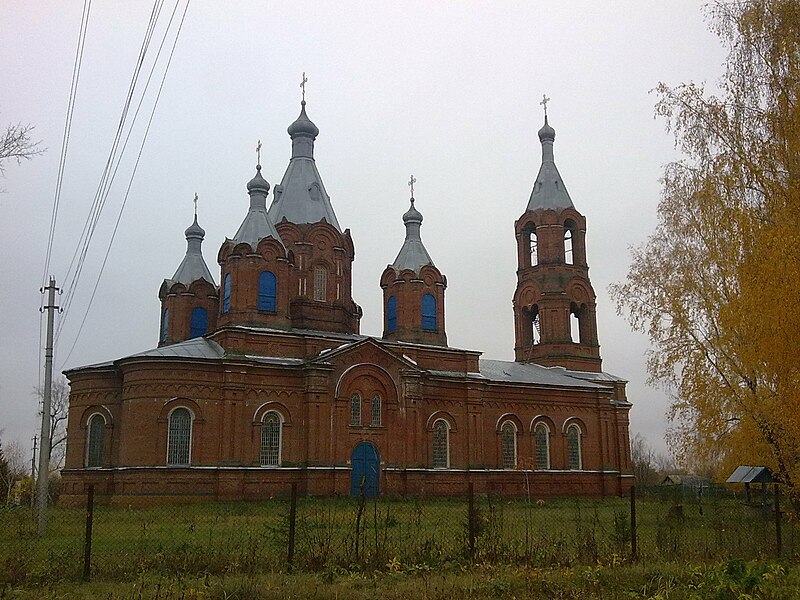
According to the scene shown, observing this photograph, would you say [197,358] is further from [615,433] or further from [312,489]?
[615,433]

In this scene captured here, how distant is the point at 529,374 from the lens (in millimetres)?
35094

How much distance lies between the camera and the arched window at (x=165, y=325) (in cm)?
3416

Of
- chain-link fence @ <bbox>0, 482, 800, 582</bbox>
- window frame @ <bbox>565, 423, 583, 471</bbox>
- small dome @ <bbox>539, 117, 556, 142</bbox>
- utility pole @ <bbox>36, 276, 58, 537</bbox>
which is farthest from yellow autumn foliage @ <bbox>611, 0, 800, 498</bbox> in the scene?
small dome @ <bbox>539, 117, 556, 142</bbox>

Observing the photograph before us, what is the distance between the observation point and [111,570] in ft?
31.9

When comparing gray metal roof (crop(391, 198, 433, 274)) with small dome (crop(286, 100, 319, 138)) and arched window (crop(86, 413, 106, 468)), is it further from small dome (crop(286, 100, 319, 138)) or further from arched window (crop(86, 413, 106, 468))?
arched window (crop(86, 413, 106, 468))

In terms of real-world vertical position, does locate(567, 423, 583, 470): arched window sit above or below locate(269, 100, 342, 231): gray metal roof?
Answer: below

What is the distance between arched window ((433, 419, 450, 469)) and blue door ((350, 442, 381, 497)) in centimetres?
295

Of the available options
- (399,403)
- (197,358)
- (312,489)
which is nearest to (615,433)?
(399,403)

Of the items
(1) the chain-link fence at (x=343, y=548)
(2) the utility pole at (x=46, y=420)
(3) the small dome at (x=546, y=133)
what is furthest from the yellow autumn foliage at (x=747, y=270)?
(3) the small dome at (x=546, y=133)

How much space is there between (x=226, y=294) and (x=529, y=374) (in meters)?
14.1

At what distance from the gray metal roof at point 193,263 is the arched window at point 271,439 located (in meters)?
9.63

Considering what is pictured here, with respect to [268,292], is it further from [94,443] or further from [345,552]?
[345,552]

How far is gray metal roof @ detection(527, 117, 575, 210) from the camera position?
3766cm

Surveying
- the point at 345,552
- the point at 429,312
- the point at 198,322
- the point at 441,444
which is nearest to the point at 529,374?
the point at 429,312
